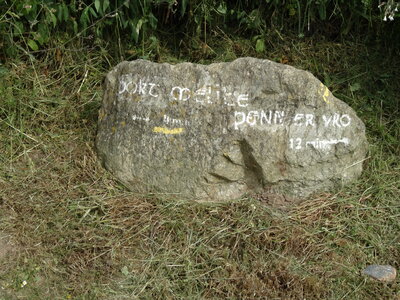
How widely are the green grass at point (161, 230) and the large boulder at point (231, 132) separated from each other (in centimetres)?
15

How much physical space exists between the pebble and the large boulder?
0.72 meters

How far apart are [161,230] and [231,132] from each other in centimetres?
→ 79

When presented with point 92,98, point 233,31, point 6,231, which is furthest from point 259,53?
point 6,231

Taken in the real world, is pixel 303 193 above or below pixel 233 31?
below

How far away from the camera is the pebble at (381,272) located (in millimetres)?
3543

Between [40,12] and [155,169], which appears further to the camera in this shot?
[40,12]

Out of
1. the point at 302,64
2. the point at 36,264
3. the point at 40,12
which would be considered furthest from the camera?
the point at 302,64

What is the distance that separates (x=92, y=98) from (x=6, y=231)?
1.52 metres

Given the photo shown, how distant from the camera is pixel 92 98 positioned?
5000 mm

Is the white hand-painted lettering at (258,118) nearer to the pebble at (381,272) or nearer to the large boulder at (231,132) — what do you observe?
the large boulder at (231,132)

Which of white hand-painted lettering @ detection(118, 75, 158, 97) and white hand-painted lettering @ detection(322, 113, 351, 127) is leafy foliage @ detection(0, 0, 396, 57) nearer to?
white hand-painted lettering @ detection(118, 75, 158, 97)

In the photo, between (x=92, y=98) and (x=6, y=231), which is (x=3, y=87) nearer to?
(x=92, y=98)

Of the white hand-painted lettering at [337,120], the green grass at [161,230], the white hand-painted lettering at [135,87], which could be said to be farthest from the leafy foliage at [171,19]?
the white hand-painted lettering at [337,120]

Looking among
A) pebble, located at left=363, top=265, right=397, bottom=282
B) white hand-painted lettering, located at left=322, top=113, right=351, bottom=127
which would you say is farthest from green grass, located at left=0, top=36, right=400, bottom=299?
white hand-painted lettering, located at left=322, top=113, right=351, bottom=127
